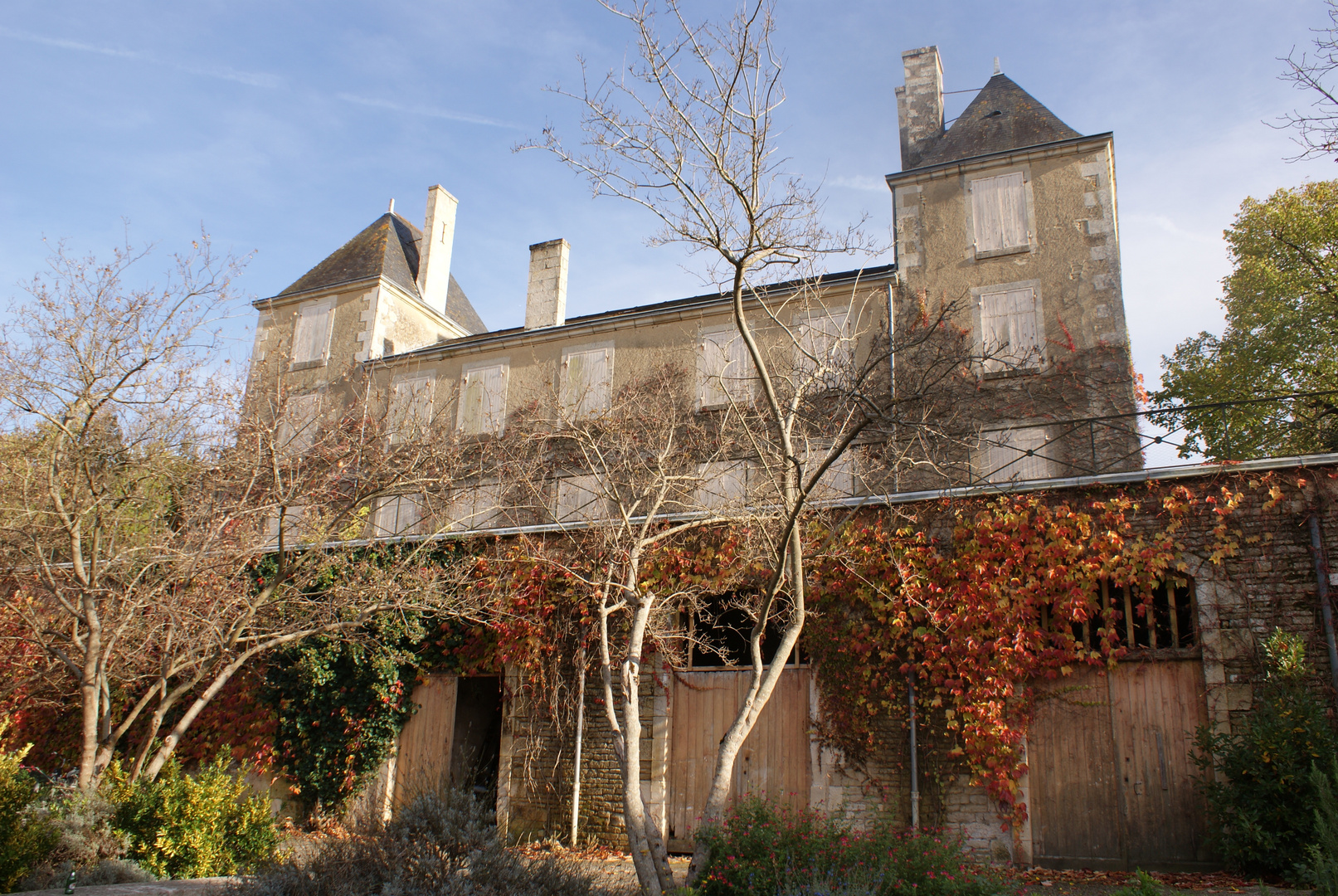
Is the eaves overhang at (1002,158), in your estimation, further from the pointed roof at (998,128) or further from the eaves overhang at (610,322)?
the eaves overhang at (610,322)

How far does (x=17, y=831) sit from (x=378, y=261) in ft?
45.6

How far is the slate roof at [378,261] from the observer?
61.0ft

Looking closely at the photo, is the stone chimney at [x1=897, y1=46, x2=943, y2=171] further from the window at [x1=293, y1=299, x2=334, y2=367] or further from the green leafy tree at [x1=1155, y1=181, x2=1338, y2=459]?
the window at [x1=293, y1=299, x2=334, y2=367]

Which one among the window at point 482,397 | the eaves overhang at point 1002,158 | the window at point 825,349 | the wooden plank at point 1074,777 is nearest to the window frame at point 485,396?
the window at point 482,397

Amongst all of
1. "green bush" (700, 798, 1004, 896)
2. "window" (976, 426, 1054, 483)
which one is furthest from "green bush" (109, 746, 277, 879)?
"window" (976, 426, 1054, 483)

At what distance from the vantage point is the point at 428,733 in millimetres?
10789

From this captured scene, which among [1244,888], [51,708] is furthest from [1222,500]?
[51,708]

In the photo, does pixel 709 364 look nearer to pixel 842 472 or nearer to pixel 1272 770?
pixel 842 472

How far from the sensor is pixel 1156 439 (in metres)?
9.74

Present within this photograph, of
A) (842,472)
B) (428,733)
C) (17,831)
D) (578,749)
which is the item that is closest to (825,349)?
(842,472)

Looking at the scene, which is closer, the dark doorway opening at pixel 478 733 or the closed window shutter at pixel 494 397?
the dark doorway opening at pixel 478 733

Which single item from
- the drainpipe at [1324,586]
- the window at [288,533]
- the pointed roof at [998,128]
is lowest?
the drainpipe at [1324,586]

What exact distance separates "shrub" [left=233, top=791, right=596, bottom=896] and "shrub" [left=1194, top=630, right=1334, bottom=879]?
5298 mm

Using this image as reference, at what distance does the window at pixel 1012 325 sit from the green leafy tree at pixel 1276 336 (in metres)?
4.65
